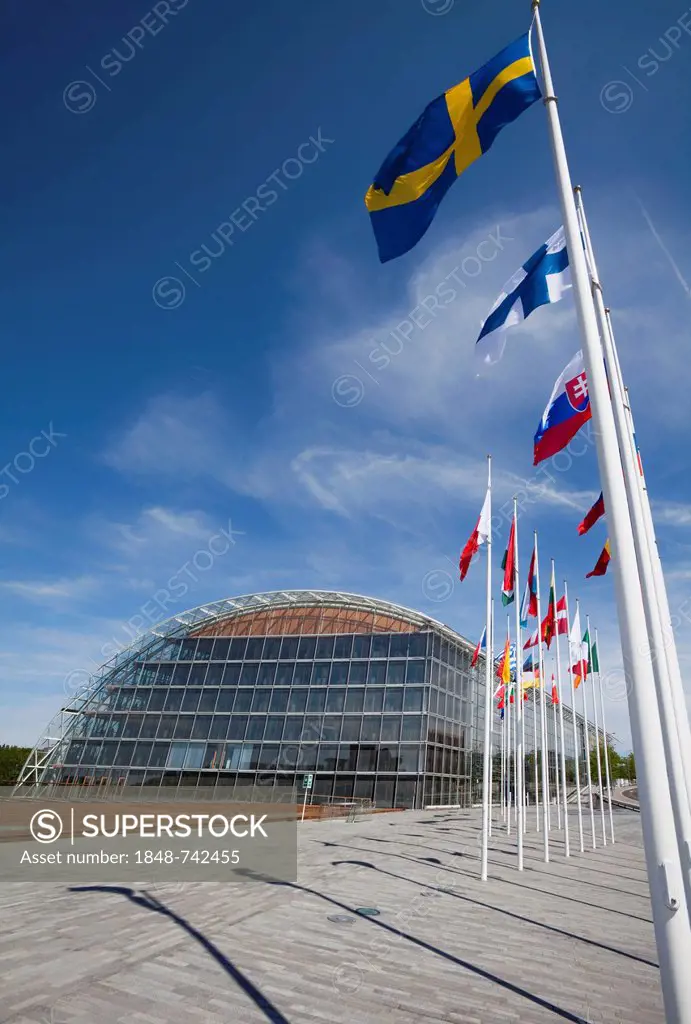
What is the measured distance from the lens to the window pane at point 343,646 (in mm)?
53375

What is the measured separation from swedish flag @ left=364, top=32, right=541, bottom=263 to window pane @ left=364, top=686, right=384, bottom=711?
46.4 m

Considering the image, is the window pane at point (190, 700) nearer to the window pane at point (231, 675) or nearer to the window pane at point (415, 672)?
the window pane at point (231, 675)

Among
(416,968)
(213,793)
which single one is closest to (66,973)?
(416,968)

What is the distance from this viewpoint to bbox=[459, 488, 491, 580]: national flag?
1695 cm

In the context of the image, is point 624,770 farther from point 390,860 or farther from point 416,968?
point 416,968

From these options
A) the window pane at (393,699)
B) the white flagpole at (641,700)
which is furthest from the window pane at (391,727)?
the white flagpole at (641,700)

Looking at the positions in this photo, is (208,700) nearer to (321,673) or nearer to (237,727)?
(237,727)

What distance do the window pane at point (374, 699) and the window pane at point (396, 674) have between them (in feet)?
3.86

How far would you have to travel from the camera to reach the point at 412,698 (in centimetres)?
4859

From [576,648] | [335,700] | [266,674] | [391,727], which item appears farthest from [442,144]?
[266,674]

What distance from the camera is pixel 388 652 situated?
170ft

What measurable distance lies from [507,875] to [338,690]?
35.0 metres

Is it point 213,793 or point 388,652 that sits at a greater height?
point 388,652

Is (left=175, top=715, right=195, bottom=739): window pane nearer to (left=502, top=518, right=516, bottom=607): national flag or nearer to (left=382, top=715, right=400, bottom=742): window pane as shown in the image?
(left=382, top=715, right=400, bottom=742): window pane
